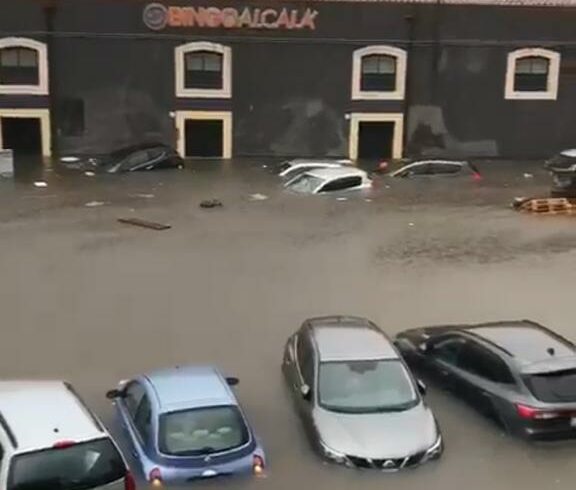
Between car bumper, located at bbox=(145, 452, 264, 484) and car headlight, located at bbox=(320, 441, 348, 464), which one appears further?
car headlight, located at bbox=(320, 441, 348, 464)

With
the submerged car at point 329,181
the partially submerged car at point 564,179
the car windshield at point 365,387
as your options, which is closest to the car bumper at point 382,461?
the car windshield at point 365,387

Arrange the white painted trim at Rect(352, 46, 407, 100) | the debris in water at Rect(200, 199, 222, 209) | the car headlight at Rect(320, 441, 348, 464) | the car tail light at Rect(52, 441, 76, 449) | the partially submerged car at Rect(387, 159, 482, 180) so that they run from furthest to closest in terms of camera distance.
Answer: the white painted trim at Rect(352, 46, 407, 100)
the partially submerged car at Rect(387, 159, 482, 180)
the debris in water at Rect(200, 199, 222, 209)
the car headlight at Rect(320, 441, 348, 464)
the car tail light at Rect(52, 441, 76, 449)

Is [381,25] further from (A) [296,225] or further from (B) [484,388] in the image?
(B) [484,388]

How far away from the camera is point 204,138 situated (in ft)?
125

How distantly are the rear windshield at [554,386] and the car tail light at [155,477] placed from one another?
5127 mm

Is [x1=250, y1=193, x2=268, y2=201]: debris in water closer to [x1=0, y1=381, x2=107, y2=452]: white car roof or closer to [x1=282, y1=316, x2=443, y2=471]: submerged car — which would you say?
[x1=282, y1=316, x2=443, y2=471]: submerged car

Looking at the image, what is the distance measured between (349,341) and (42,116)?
81.2 feet

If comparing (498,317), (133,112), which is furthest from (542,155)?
(498,317)

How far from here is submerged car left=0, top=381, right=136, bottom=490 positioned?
10.1 m

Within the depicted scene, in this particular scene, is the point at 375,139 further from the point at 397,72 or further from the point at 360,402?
the point at 360,402

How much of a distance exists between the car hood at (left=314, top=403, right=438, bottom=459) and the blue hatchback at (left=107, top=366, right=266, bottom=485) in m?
1.04

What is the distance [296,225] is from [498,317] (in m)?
8.61

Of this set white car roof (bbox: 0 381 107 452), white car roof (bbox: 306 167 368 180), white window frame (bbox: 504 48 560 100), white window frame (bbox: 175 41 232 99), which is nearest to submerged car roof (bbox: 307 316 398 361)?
white car roof (bbox: 0 381 107 452)

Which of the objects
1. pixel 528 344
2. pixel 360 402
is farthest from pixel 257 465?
pixel 528 344
